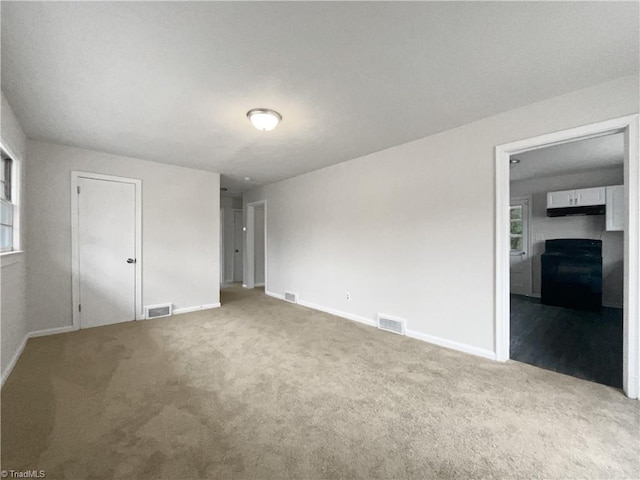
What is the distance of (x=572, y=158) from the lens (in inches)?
162

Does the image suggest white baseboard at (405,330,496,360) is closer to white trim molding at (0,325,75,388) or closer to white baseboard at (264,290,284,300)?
white baseboard at (264,290,284,300)

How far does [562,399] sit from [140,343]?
4109 millimetres

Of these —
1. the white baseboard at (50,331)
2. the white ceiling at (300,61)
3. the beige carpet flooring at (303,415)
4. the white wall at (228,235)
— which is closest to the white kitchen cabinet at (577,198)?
the white ceiling at (300,61)

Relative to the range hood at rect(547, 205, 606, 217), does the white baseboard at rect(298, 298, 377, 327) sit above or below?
below

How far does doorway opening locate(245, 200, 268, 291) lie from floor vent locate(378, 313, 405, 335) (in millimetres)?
3771

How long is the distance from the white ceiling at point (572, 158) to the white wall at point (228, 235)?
6.42 m

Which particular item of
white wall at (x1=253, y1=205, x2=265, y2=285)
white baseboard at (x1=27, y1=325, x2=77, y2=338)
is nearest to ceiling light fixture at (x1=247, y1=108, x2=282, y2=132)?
white baseboard at (x1=27, y1=325, x2=77, y2=338)

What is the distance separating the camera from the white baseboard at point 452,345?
8.75ft

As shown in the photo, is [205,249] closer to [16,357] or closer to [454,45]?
[16,357]

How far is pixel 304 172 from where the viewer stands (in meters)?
4.86

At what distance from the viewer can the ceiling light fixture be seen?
2.44 m

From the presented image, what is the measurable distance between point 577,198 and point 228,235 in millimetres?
7769

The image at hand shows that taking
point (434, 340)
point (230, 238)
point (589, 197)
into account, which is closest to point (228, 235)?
point (230, 238)

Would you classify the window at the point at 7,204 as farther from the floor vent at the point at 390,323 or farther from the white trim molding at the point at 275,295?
the floor vent at the point at 390,323
